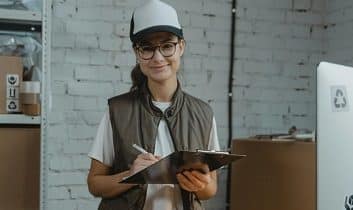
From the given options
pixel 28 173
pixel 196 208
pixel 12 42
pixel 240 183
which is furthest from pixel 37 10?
pixel 240 183

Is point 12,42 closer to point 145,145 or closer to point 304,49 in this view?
point 145,145

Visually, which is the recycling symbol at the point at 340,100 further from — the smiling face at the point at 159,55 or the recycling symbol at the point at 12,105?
the recycling symbol at the point at 12,105

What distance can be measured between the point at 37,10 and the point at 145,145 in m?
0.74

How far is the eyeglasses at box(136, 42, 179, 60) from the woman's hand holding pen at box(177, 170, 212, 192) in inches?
12.9

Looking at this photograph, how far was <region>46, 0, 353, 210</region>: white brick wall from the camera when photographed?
226 cm

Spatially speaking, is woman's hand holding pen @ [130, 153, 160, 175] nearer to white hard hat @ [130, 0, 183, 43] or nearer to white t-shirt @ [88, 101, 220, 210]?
white t-shirt @ [88, 101, 220, 210]

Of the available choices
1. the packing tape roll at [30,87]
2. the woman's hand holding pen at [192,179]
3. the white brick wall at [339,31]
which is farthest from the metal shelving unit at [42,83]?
the white brick wall at [339,31]

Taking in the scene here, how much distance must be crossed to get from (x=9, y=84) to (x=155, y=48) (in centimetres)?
67

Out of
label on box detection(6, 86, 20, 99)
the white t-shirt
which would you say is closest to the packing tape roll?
label on box detection(6, 86, 20, 99)

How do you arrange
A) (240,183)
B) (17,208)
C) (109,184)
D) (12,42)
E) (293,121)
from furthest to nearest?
(293,121), (240,183), (12,42), (17,208), (109,184)

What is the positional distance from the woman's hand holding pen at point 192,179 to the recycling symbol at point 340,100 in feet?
1.39

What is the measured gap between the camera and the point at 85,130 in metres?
2.28

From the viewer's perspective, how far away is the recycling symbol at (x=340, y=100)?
1030 millimetres

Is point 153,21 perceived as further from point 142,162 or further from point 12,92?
point 12,92
